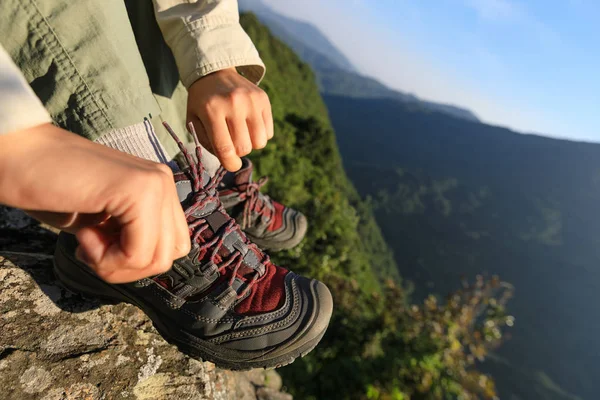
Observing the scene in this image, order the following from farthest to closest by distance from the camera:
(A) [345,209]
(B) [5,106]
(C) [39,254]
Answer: (A) [345,209], (C) [39,254], (B) [5,106]

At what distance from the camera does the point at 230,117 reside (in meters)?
1.37

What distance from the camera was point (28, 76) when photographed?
1.16 meters

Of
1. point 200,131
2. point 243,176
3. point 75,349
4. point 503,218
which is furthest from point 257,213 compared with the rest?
point 503,218

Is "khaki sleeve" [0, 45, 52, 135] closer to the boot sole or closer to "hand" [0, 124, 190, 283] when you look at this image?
"hand" [0, 124, 190, 283]

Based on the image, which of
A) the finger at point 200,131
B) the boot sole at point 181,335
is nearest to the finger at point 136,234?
the finger at point 200,131

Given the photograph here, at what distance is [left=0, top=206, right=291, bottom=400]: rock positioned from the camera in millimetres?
1337

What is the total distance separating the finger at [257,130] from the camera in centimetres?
141

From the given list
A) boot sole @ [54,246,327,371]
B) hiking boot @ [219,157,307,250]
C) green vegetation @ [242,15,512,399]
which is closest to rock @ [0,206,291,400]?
boot sole @ [54,246,327,371]

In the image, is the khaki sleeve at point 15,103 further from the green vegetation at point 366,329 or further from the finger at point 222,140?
the green vegetation at point 366,329

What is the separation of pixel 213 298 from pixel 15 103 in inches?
37.9

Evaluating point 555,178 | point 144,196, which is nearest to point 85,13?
point 144,196

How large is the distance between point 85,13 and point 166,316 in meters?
1.13

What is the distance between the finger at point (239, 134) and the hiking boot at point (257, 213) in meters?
0.70

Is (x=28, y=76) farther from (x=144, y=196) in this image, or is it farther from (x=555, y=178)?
(x=555, y=178)
